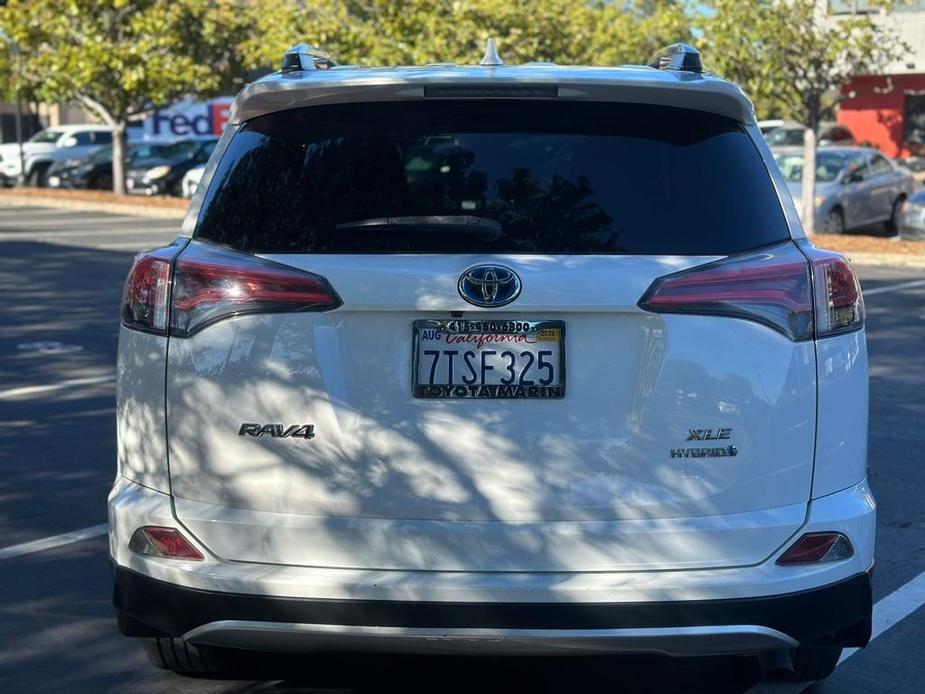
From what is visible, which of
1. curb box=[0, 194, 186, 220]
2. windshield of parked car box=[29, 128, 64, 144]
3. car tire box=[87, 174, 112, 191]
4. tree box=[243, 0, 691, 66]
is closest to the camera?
curb box=[0, 194, 186, 220]

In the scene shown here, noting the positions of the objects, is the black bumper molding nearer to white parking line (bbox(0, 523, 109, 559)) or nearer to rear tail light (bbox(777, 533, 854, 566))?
rear tail light (bbox(777, 533, 854, 566))

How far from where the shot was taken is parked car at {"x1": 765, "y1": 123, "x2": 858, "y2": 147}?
126ft

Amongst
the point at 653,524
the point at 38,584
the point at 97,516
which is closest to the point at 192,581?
the point at 653,524

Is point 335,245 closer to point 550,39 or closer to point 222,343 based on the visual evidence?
point 222,343

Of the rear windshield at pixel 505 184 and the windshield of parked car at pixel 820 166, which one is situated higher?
the rear windshield at pixel 505 184

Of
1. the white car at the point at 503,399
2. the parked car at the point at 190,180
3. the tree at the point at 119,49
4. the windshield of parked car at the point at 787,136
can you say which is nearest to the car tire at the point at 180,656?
the white car at the point at 503,399

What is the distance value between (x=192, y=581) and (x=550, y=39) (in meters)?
29.8

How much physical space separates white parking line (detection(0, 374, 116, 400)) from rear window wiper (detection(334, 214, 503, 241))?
6146mm

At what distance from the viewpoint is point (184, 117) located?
1833 inches

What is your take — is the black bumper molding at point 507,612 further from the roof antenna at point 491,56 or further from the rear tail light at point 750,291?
the roof antenna at point 491,56

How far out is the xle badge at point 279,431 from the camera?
11.6ft

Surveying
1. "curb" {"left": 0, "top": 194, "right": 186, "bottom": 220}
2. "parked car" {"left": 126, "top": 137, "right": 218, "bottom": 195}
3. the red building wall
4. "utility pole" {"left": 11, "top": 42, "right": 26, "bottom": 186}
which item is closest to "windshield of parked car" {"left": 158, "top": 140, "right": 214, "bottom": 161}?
"parked car" {"left": 126, "top": 137, "right": 218, "bottom": 195}

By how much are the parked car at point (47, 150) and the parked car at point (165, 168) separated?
254 cm

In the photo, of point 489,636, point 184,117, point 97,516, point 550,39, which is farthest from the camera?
point 184,117
